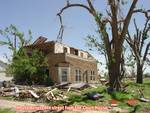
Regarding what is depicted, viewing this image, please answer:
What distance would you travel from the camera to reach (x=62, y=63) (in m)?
39.7

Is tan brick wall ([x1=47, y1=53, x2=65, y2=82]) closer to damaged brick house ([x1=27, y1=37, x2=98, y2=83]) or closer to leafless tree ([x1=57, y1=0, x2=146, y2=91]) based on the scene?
damaged brick house ([x1=27, y1=37, x2=98, y2=83])

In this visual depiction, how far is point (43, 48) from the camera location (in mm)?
41812

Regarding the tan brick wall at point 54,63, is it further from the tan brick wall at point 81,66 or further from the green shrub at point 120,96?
the green shrub at point 120,96

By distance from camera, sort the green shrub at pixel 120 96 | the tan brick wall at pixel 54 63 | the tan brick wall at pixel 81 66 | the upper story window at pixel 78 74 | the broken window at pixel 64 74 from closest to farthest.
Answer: the green shrub at pixel 120 96 → the tan brick wall at pixel 54 63 → the broken window at pixel 64 74 → the tan brick wall at pixel 81 66 → the upper story window at pixel 78 74

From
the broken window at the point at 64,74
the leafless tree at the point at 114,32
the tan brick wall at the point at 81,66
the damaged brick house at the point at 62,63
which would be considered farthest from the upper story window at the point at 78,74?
the leafless tree at the point at 114,32

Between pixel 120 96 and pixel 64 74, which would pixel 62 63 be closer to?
pixel 64 74

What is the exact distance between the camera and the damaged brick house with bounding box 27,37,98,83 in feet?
129

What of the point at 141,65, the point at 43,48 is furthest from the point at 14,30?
the point at 141,65

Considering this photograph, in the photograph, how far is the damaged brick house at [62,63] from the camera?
39.4m

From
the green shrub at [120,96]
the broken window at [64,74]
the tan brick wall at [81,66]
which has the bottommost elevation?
the green shrub at [120,96]

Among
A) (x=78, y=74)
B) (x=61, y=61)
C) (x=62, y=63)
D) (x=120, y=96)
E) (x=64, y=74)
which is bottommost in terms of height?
(x=120, y=96)

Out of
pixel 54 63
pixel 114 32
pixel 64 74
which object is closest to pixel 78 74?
pixel 64 74

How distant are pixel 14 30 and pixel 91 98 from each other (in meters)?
29.4

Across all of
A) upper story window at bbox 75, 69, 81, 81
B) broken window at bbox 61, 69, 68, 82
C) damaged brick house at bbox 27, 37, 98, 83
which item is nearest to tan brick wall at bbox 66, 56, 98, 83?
damaged brick house at bbox 27, 37, 98, 83
